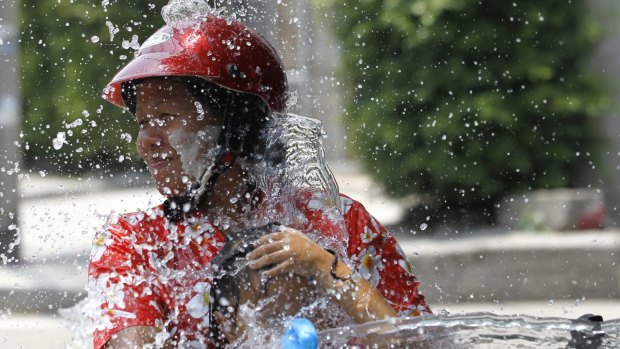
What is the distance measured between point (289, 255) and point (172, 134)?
0.46m

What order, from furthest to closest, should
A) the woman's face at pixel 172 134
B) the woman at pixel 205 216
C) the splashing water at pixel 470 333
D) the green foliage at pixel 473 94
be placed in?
1. the green foliage at pixel 473 94
2. the woman's face at pixel 172 134
3. the woman at pixel 205 216
4. the splashing water at pixel 470 333

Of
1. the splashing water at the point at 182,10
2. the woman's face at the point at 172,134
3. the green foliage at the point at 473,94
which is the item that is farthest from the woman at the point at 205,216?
the green foliage at the point at 473,94

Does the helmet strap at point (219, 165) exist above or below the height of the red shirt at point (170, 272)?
above

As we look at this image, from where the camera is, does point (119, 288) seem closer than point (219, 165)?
Yes

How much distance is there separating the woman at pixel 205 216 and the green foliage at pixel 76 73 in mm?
4502

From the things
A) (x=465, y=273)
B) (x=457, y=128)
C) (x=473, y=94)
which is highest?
(x=473, y=94)

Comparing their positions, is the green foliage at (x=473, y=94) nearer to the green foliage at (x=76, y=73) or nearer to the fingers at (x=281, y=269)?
the green foliage at (x=76, y=73)

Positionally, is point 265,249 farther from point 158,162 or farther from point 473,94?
point 473,94

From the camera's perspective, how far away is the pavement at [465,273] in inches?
239

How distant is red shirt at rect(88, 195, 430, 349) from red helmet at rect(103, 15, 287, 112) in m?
0.31

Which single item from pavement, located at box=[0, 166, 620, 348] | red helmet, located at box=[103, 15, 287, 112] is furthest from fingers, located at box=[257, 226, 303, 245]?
pavement, located at box=[0, 166, 620, 348]

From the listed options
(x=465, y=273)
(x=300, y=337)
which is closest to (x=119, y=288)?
(x=300, y=337)

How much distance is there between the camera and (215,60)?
2480 millimetres

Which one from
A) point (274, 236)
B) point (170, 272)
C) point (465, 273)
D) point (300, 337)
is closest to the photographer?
point (300, 337)
